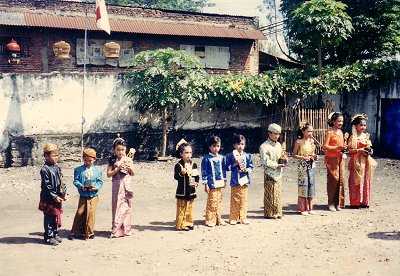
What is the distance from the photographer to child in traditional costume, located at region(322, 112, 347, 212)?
7.83 metres

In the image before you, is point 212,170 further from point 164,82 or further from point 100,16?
point 100,16

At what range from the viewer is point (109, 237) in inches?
247

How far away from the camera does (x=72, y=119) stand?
12836mm

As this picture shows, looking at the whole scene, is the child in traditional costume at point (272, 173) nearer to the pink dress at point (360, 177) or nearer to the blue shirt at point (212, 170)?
the blue shirt at point (212, 170)

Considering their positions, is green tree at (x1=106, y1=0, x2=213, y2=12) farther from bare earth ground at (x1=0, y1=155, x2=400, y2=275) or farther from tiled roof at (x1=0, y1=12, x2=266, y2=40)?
bare earth ground at (x1=0, y1=155, x2=400, y2=275)

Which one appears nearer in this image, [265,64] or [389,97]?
[389,97]

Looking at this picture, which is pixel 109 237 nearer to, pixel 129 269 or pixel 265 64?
pixel 129 269

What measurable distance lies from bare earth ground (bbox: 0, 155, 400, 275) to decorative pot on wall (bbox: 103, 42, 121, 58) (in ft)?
31.5

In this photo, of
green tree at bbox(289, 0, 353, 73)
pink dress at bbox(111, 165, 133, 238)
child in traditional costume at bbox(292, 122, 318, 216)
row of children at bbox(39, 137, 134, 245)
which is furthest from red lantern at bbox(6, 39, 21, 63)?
child in traditional costume at bbox(292, 122, 318, 216)

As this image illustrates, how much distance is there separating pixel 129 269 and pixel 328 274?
232 cm

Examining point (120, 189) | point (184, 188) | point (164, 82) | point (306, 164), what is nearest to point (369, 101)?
point (164, 82)

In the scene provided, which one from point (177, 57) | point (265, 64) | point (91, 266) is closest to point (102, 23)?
point (177, 57)

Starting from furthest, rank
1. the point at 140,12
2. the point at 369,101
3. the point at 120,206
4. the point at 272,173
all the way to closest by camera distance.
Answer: the point at 140,12
the point at 369,101
the point at 272,173
the point at 120,206

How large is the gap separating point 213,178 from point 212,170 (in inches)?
5.0
